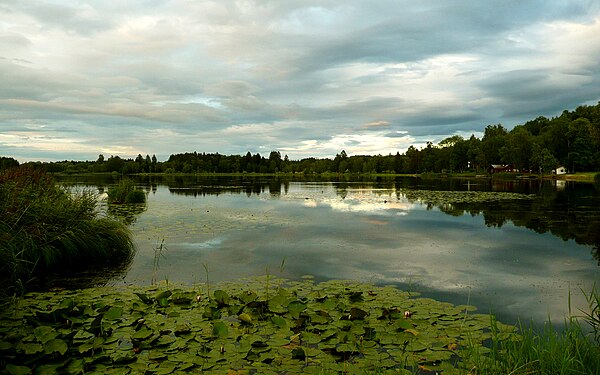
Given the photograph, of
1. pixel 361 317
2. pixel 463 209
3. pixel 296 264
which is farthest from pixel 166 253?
pixel 463 209

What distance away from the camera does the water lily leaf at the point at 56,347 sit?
5.77m

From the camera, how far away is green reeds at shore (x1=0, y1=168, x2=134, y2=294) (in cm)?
966

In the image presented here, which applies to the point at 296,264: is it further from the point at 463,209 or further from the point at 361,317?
the point at 463,209

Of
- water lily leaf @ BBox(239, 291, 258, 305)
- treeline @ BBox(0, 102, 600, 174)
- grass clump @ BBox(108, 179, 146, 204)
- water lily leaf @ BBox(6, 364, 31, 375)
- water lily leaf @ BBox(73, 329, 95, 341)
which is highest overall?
treeline @ BBox(0, 102, 600, 174)

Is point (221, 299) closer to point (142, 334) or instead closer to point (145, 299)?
point (145, 299)

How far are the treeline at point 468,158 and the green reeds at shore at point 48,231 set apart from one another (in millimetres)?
15367

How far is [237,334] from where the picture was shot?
22.5ft

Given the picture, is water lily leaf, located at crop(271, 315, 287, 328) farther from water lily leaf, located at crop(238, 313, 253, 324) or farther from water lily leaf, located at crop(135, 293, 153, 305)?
water lily leaf, located at crop(135, 293, 153, 305)

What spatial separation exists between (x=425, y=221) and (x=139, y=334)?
18.6m

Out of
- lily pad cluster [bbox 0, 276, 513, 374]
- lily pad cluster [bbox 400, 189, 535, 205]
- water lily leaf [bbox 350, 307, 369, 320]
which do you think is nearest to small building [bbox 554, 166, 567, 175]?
lily pad cluster [bbox 400, 189, 535, 205]

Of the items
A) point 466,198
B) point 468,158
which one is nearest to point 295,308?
point 466,198

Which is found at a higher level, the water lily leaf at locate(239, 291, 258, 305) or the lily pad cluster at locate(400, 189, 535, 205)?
the lily pad cluster at locate(400, 189, 535, 205)

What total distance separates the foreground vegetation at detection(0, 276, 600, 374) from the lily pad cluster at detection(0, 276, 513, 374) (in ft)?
0.06

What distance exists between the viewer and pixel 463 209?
28281 mm
